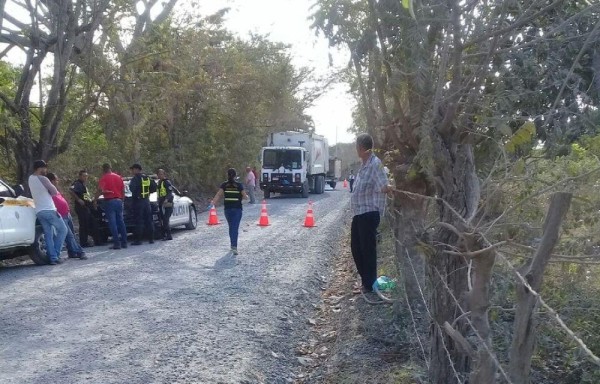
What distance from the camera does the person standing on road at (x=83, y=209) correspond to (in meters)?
14.8

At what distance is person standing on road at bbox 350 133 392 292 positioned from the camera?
7871mm

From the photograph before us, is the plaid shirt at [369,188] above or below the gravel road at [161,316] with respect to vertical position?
above

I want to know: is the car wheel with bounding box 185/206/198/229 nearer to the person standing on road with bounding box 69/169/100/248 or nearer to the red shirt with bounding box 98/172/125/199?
the person standing on road with bounding box 69/169/100/248

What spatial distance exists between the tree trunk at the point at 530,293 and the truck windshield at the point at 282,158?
3073cm

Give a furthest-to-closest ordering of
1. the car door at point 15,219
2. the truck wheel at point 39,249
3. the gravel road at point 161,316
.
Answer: the truck wheel at point 39,249 < the car door at point 15,219 < the gravel road at point 161,316

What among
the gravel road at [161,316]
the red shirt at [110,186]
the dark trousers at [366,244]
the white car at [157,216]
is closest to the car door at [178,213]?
the white car at [157,216]

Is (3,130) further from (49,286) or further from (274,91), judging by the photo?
(274,91)

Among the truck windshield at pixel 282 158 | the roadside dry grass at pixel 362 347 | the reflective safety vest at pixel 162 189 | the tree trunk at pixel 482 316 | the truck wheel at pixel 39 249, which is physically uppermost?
the truck windshield at pixel 282 158

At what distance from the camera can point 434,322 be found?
4.71m

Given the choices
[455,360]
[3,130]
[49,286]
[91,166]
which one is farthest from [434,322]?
[91,166]

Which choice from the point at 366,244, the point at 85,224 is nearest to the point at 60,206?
the point at 85,224

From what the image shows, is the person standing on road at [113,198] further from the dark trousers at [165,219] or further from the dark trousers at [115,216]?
the dark trousers at [165,219]

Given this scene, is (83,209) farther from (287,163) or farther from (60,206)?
(287,163)

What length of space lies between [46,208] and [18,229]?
68cm
